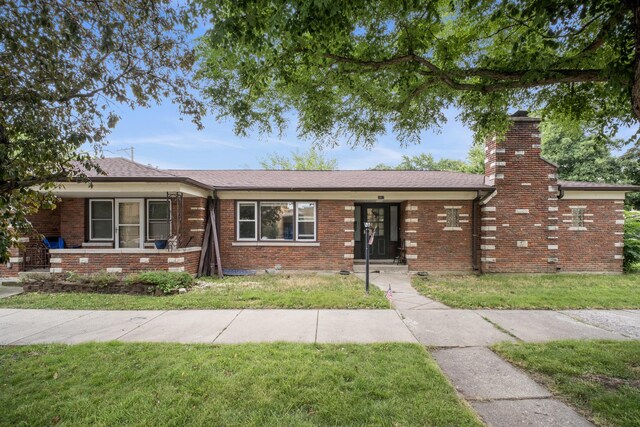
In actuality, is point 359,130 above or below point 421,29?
below

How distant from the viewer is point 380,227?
1254cm

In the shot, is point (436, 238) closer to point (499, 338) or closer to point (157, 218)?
point (499, 338)

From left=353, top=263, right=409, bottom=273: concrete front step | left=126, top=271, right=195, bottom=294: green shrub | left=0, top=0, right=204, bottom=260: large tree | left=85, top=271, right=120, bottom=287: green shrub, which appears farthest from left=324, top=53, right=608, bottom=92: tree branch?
left=85, top=271, right=120, bottom=287: green shrub

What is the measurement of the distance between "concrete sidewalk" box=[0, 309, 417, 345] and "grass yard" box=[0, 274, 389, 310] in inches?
13.3

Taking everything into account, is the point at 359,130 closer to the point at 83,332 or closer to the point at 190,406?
the point at 190,406

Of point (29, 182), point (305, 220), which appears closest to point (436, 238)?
point (305, 220)


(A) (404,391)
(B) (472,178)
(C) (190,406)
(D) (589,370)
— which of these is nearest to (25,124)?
(C) (190,406)

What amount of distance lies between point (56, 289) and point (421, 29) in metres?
10.1

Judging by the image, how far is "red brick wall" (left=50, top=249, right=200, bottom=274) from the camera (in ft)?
30.2

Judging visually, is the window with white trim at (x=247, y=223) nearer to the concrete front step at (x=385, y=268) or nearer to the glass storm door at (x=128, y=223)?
the glass storm door at (x=128, y=223)

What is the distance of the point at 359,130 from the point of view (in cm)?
675

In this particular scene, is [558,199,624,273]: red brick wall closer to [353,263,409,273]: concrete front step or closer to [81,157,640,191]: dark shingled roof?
[81,157,640,191]: dark shingled roof

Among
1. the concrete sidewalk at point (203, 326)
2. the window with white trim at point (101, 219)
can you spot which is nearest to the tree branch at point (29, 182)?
the concrete sidewalk at point (203, 326)

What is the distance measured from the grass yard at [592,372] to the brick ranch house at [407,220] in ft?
22.0
